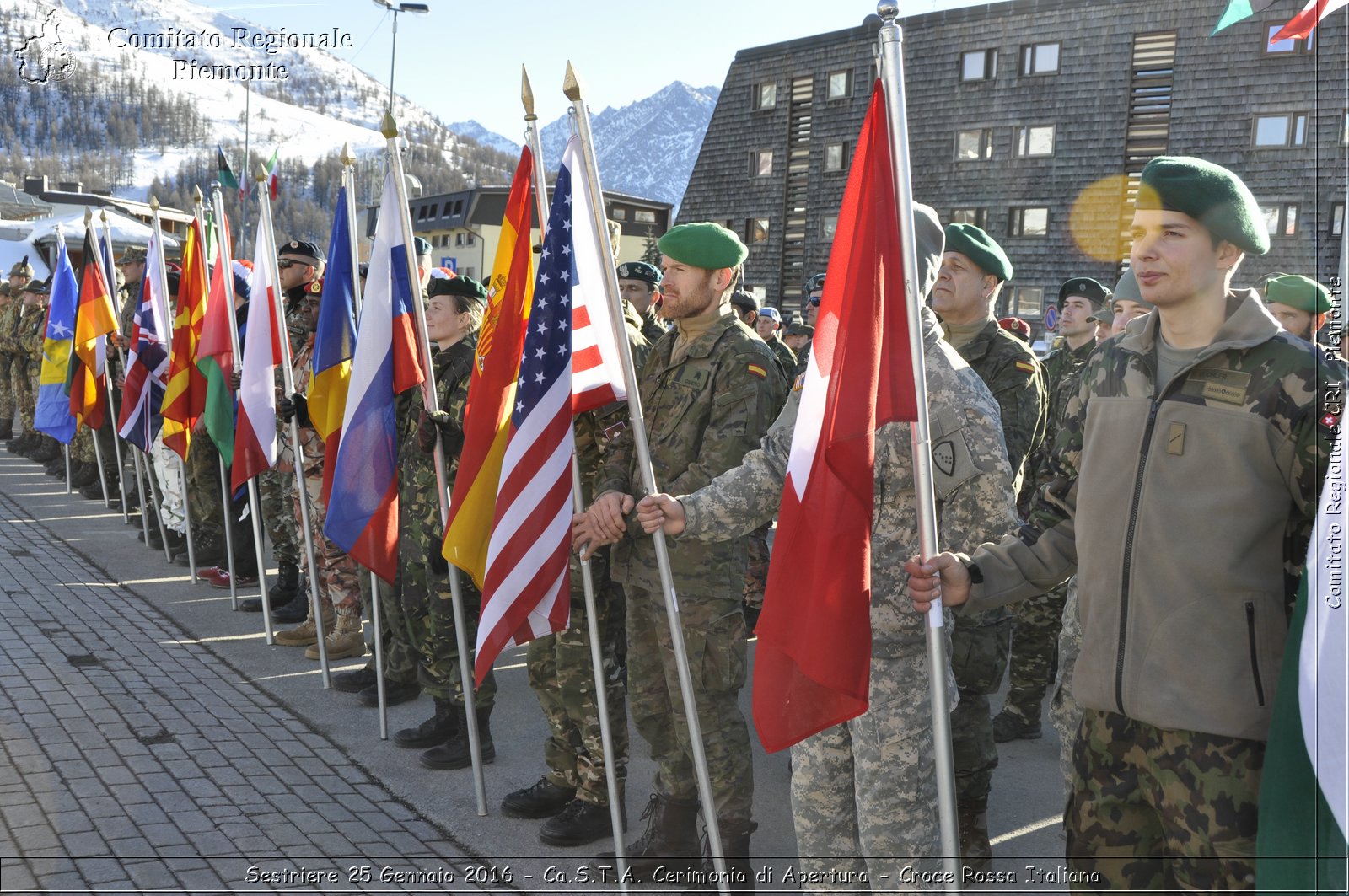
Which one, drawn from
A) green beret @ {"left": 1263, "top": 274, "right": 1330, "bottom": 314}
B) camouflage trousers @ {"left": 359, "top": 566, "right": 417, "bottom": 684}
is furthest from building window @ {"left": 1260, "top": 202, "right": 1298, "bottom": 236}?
camouflage trousers @ {"left": 359, "top": 566, "right": 417, "bottom": 684}

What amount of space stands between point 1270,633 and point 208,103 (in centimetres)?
10203

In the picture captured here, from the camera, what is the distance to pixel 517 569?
4207 millimetres

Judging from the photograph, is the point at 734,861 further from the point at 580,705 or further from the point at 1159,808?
the point at 1159,808

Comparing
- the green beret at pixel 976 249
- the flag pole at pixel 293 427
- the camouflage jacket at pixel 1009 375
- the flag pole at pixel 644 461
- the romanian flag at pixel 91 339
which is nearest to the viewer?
the flag pole at pixel 644 461

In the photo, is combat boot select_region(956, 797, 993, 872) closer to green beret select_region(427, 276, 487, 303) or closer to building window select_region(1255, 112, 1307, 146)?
green beret select_region(427, 276, 487, 303)

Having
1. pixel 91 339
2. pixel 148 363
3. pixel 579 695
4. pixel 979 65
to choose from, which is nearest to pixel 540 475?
pixel 579 695

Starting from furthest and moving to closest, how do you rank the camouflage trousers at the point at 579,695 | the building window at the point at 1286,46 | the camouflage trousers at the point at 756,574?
1. the building window at the point at 1286,46
2. the camouflage trousers at the point at 756,574
3. the camouflage trousers at the point at 579,695

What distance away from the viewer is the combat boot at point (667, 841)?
4.37 meters

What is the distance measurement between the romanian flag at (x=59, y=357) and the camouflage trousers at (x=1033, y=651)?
32.0 feet

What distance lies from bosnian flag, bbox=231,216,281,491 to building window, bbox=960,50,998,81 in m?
26.2

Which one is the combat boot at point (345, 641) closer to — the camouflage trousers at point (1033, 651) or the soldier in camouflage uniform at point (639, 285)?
the soldier in camouflage uniform at point (639, 285)

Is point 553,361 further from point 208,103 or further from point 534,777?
point 208,103

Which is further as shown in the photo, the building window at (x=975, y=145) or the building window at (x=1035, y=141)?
the building window at (x=975, y=145)

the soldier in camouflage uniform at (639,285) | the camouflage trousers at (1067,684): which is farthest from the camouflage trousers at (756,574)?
the camouflage trousers at (1067,684)
